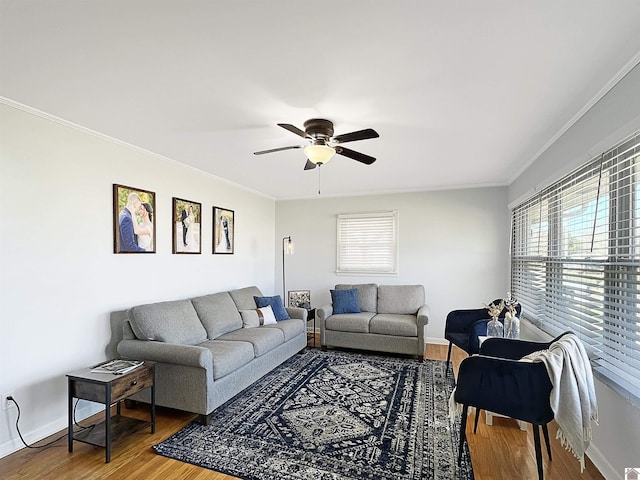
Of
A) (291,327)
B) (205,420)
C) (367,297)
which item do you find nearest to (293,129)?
(205,420)

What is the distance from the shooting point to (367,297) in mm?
5355

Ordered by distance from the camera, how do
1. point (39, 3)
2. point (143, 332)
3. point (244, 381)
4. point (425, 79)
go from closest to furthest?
point (39, 3) < point (425, 79) < point (143, 332) < point (244, 381)

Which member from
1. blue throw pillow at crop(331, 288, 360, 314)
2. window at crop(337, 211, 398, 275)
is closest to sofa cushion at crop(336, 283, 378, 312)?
blue throw pillow at crop(331, 288, 360, 314)

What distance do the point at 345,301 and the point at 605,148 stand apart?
370 cm

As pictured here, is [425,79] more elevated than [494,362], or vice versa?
[425,79]

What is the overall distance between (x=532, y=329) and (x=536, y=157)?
1893 mm

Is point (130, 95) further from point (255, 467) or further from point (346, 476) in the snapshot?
point (346, 476)

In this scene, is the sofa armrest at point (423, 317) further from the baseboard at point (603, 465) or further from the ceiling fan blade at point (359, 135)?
the ceiling fan blade at point (359, 135)

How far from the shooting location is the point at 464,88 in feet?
7.22

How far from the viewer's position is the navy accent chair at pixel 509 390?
1996mm

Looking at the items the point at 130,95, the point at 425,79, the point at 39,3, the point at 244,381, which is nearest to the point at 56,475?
the point at 244,381

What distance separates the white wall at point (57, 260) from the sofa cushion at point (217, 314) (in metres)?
0.46

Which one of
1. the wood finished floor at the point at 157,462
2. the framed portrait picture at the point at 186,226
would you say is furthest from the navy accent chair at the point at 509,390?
the framed portrait picture at the point at 186,226

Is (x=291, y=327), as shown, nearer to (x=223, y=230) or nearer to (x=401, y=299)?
(x=223, y=230)
